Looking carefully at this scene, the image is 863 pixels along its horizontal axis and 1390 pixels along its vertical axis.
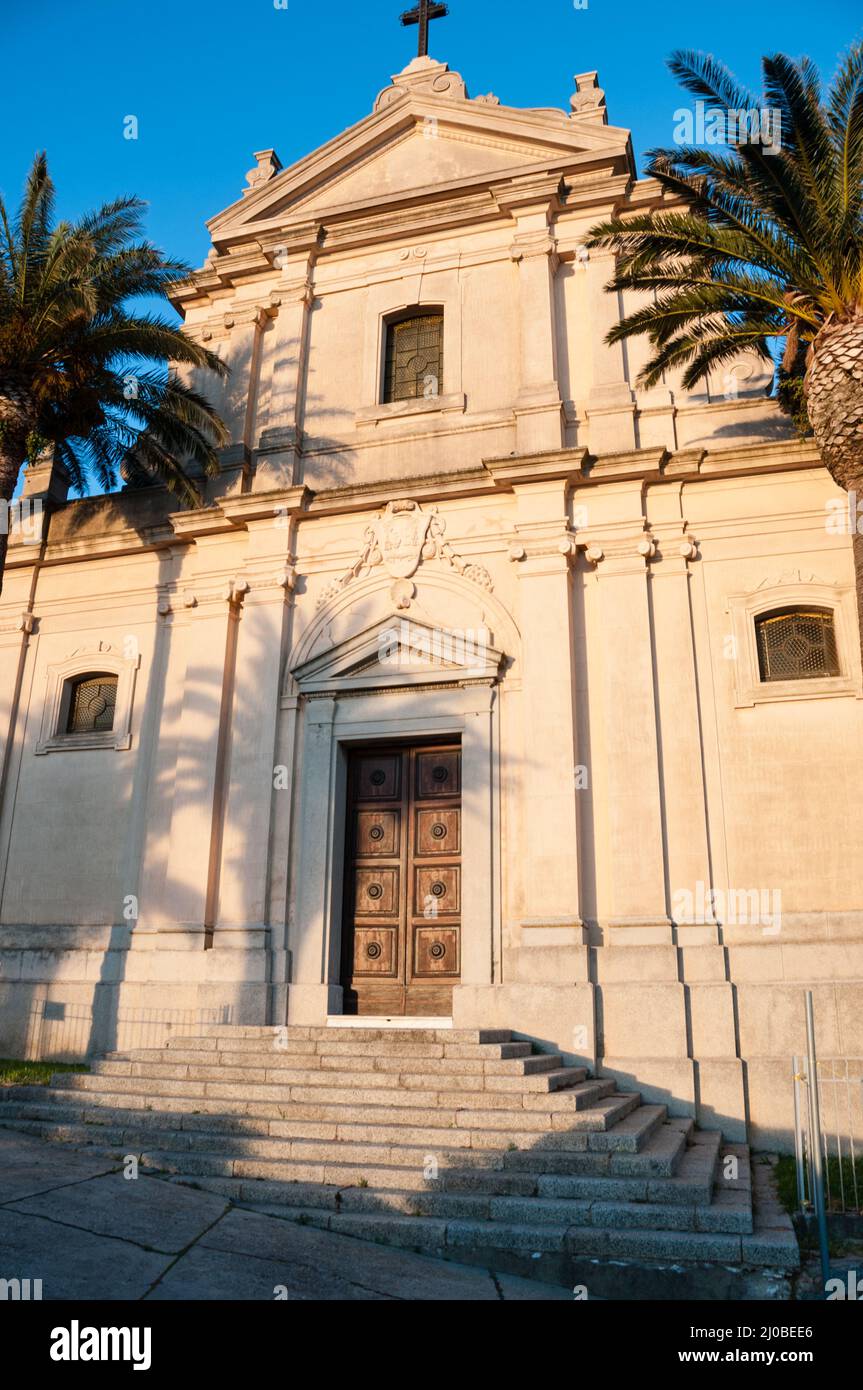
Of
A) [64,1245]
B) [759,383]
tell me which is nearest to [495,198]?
[759,383]

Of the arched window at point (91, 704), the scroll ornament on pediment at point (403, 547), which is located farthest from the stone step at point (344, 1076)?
the scroll ornament on pediment at point (403, 547)

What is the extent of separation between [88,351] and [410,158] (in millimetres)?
6203

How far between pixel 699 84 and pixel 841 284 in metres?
2.79

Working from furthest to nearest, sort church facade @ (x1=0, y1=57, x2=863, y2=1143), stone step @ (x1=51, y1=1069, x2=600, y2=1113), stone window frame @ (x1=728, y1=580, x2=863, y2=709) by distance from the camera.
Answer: stone window frame @ (x1=728, y1=580, x2=863, y2=709) < church facade @ (x1=0, y1=57, x2=863, y2=1143) < stone step @ (x1=51, y1=1069, x2=600, y2=1113)

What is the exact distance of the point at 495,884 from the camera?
11844 millimetres

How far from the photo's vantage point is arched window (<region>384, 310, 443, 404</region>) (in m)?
14.8

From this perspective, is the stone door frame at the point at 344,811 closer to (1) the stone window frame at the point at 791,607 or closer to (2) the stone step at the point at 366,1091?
(2) the stone step at the point at 366,1091

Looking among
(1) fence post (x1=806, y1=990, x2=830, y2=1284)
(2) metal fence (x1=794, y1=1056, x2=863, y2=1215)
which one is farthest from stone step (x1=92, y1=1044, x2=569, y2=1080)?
(1) fence post (x1=806, y1=990, x2=830, y2=1284)

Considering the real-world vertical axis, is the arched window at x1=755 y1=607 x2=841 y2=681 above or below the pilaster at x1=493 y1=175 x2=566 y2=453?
below

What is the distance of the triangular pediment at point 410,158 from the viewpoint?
48.8 feet

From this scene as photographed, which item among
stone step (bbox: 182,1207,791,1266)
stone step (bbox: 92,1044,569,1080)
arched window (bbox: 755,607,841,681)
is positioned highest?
arched window (bbox: 755,607,841,681)

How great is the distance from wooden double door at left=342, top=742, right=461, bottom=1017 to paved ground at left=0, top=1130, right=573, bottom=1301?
205 inches

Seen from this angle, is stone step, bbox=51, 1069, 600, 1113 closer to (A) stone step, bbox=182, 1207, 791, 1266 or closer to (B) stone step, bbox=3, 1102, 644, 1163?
(B) stone step, bbox=3, 1102, 644, 1163

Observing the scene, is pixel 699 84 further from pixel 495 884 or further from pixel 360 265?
pixel 495 884
